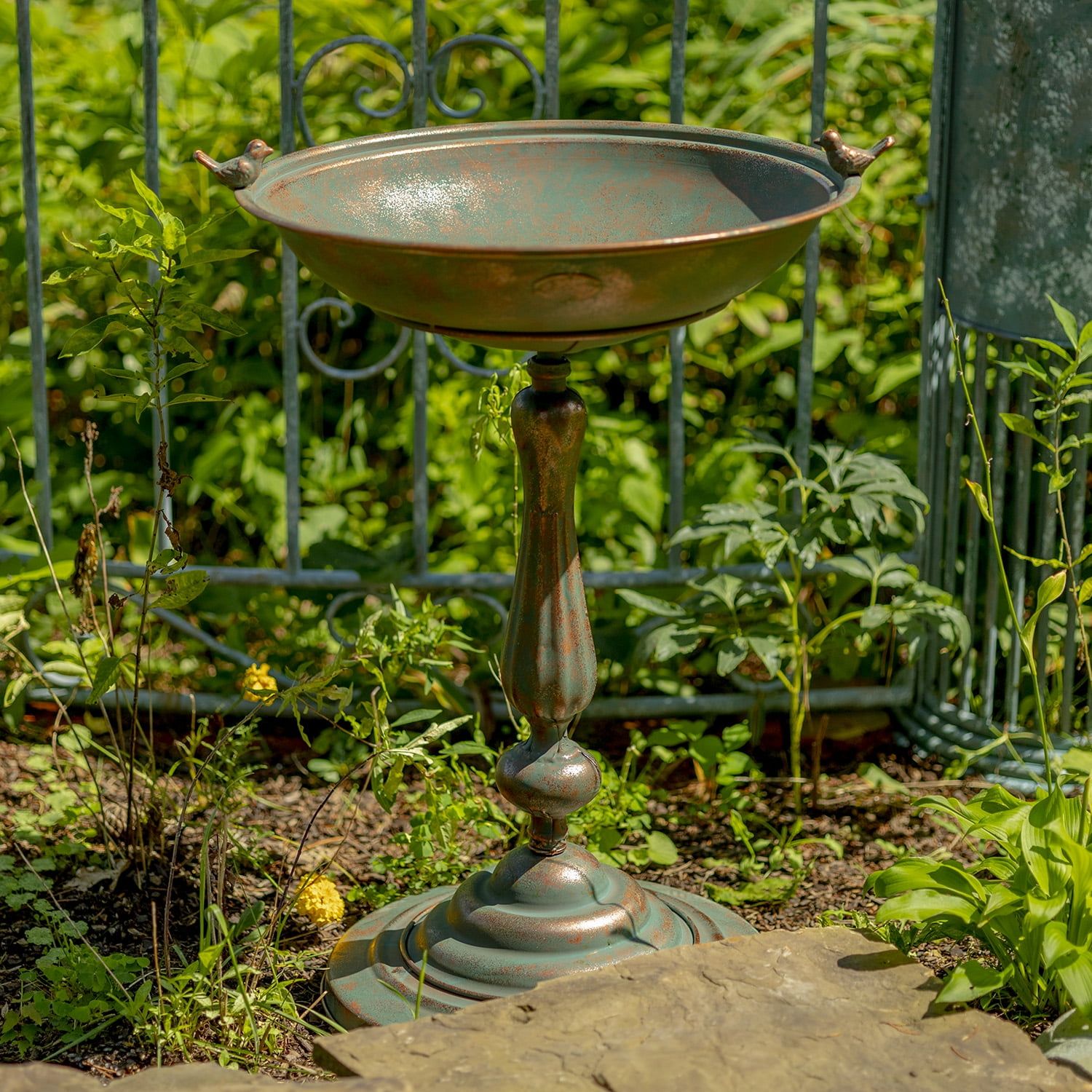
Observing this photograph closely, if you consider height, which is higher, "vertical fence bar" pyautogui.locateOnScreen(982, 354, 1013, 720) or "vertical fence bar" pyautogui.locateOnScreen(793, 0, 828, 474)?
"vertical fence bar" pyautogui.locateOnScreen(793, 0, 828, 474)

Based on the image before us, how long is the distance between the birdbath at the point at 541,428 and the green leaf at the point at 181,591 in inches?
21.9

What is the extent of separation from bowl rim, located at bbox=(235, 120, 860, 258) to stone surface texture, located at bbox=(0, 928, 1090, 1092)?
3.60 ft

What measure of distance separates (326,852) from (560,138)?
5.16 feet

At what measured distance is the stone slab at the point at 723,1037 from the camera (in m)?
2.18

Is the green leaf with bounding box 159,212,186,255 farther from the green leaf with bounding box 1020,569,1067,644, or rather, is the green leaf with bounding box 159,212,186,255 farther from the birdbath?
the green leaf with bounding box 1020,569,1067,644

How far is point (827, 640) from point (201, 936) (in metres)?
1.61

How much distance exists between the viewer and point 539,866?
283 centimetres

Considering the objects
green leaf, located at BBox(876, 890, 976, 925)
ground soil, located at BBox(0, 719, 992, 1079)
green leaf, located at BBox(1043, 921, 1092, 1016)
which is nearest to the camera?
green leaf, located at BBox(1043, 921, 1092, 1016)

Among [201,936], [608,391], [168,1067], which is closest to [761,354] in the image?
[608,391]

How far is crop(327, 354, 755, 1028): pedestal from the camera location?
8.79 feet

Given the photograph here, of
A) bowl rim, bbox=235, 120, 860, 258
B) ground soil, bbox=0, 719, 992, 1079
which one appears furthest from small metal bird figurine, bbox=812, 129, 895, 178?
ground soil, bbox=0, 719, 992, 1079

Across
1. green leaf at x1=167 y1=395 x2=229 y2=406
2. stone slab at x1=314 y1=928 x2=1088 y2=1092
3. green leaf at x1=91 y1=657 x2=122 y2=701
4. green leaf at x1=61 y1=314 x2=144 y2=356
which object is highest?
green leaf at x1=61 y1=314 x2=144 y2=356

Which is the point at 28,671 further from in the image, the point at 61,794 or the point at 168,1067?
the point at 168,1067

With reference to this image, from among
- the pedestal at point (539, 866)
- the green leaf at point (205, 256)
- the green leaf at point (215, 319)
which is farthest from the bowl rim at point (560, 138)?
the pedestal at point (539, 866)
